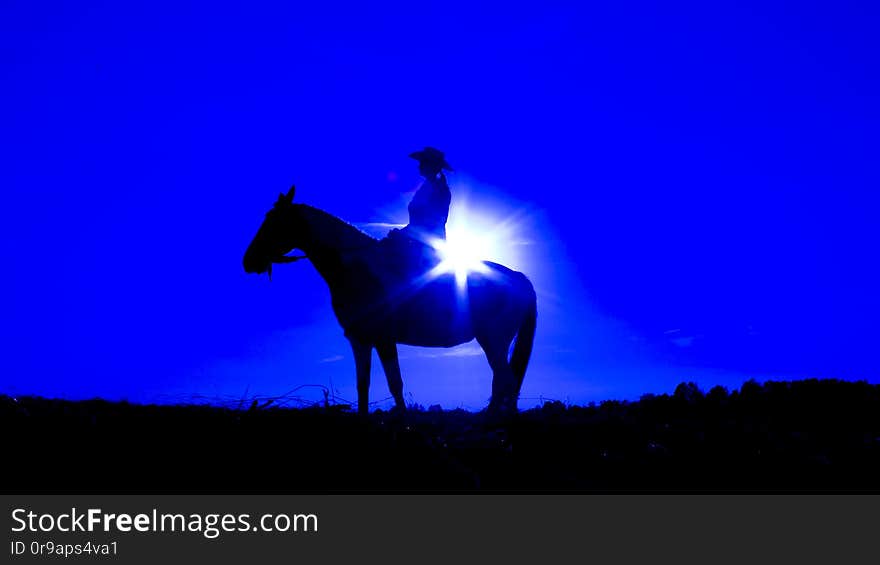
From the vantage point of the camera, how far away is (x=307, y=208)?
441 inches

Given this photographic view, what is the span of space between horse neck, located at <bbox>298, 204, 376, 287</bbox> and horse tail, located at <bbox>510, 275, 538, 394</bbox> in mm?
2866

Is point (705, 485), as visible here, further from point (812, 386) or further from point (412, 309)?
point (812, 386)

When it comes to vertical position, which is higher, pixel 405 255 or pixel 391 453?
pixel 405 255

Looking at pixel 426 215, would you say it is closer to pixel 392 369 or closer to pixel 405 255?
pixel 405 255

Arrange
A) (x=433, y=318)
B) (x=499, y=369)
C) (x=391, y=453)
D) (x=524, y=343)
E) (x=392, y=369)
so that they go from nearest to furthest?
1. (x=391, y=453)
2. (x=392, y=369)
3. (x=433, y=318)
4. (x=499, y=369)
5. (x=524, y=343)

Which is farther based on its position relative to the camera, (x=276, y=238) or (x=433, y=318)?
(x=433, y=318)

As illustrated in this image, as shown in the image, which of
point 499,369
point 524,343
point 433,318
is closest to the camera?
point 433,318

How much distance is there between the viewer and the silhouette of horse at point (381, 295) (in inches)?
429

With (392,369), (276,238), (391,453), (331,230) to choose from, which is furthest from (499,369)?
(391,453)

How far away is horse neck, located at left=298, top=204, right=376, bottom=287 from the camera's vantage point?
36.5ft

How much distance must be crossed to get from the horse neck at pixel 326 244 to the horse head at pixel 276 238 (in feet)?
0.52

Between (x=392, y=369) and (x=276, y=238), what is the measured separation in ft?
8.34

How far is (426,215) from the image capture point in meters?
11.4
